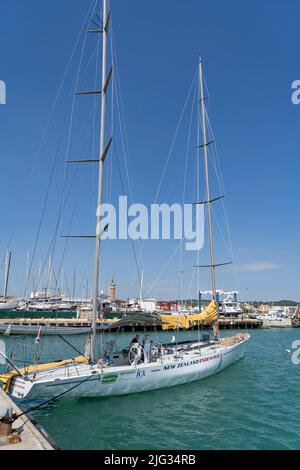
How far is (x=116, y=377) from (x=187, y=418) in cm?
378

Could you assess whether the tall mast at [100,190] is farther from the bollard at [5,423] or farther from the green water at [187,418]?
the bollard at [5,423]

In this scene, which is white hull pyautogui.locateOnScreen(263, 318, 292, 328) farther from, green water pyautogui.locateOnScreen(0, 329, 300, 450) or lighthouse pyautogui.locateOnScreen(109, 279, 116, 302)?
lighthouse pyautogui.locateOnScreen(109, 279, 116, 302)

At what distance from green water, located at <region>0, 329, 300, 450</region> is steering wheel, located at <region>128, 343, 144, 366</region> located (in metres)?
1.65

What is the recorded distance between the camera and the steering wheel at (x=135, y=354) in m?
17.6

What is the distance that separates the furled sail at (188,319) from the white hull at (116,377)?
85.9 inches

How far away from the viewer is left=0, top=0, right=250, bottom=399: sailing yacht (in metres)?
14.2

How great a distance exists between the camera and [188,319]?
957 inches

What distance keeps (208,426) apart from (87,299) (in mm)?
116555

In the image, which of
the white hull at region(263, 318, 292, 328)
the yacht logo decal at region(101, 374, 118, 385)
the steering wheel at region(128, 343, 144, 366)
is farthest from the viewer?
the white hull at region(263, 318, 292, 328)

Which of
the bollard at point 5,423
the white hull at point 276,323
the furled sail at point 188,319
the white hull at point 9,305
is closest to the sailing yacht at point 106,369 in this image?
the furled sail at point 188,319

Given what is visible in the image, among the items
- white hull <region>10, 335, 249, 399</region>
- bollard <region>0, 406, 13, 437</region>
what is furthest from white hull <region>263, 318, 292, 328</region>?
bollard <region>0, 406, 13, 437</region>

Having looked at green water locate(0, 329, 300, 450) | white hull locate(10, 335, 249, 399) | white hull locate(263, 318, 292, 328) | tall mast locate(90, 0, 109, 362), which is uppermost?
tall mast locate(90, 0, 109, 362)

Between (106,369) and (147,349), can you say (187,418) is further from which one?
(147,349)

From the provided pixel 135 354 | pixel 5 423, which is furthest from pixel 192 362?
pixel 5 423
